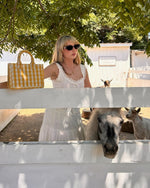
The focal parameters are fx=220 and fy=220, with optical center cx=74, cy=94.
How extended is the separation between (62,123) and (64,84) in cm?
37

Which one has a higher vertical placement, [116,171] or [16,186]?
[116,171]

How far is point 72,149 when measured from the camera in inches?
64.5

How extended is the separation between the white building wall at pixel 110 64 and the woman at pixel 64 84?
44.6ft

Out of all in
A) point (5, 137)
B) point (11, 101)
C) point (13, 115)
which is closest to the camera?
point (11, 101)

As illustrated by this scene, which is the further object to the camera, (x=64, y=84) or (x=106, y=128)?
(x=64, y=84)

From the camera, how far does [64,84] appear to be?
206cm

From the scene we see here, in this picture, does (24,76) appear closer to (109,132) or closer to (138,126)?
(109,132)

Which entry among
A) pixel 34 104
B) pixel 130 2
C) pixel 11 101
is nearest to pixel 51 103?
pixel 34 104

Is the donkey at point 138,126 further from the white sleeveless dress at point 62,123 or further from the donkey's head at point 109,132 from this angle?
the donkey's head at point 109,132

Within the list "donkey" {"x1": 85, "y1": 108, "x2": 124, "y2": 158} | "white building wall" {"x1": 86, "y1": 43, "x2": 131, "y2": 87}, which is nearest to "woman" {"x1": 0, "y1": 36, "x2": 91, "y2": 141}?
"donkey" {"x1": 85, "y1": 108, "x2": 124, "y2": 158}

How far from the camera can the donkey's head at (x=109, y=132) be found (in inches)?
58.6

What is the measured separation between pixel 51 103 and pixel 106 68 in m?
14.7

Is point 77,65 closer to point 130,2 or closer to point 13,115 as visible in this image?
point 130,2

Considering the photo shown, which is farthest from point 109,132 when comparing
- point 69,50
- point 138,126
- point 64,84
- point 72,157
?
point 138,126
